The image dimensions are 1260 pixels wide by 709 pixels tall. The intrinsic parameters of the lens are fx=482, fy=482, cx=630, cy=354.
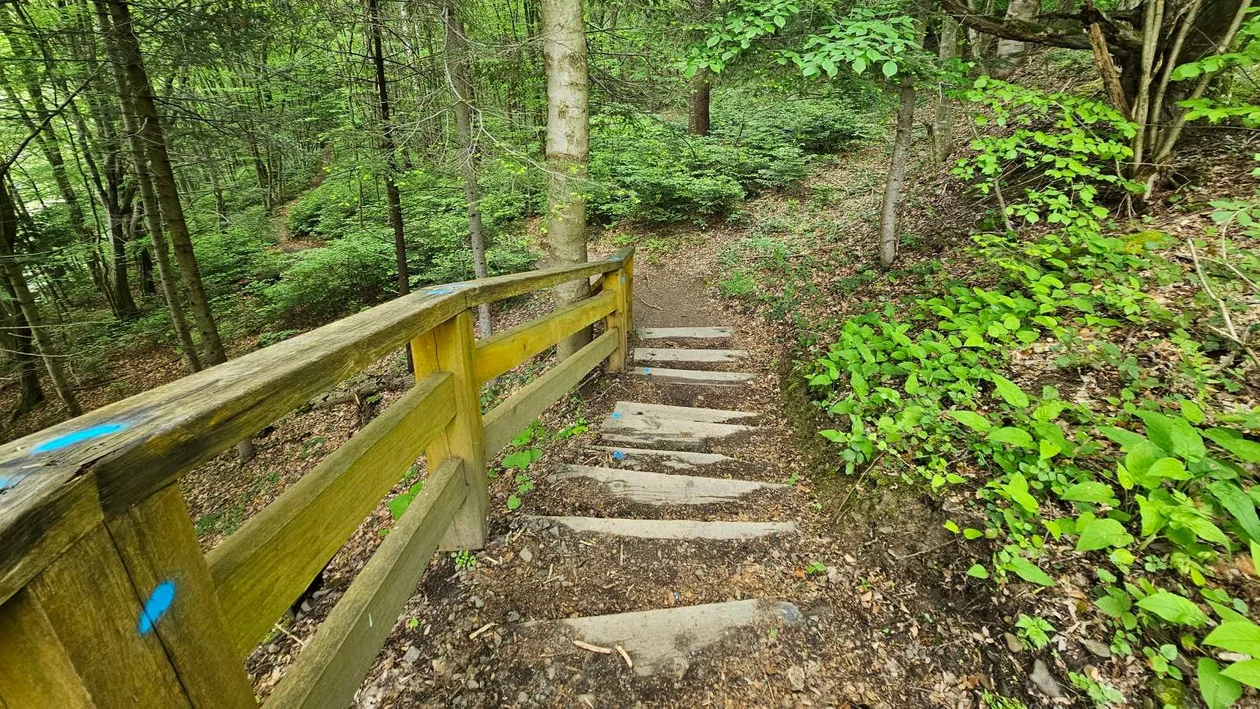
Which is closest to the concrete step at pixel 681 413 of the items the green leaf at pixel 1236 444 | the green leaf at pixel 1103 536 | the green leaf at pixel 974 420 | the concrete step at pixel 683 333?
the green leaf at pixel 974 420

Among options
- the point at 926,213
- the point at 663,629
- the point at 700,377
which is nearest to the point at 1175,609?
the point at 663,629

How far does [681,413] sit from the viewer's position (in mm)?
4469

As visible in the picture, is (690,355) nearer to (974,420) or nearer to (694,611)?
(974,420)

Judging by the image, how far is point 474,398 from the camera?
2.39 meters

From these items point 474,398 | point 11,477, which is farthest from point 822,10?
point 11,477

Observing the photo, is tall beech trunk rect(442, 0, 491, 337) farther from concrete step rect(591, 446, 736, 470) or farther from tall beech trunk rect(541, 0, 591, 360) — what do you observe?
concrete step rect(591, 446, 736, 470)

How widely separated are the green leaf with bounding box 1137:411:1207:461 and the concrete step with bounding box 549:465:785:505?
188cm

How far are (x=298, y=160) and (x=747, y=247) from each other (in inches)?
298

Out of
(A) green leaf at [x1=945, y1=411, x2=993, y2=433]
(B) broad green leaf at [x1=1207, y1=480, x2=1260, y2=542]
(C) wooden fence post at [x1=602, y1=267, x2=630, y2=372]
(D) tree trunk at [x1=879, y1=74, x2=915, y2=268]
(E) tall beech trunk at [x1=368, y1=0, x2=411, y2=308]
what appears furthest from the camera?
Answer: (E) tall beech trunk at [x1=368, y1=0, x2=411, y2=308]

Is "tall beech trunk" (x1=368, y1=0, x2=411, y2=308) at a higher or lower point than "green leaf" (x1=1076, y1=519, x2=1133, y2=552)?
higher

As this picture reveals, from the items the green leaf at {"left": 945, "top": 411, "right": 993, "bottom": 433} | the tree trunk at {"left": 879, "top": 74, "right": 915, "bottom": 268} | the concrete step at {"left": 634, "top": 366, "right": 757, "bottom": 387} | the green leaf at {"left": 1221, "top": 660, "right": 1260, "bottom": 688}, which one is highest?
the tree trunk at {"left": 879, "top": 74, "right": 915, "bottom": 268}

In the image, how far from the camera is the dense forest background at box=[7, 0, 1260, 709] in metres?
2.16

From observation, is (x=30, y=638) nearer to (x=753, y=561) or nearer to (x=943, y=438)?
(x=753, y=561)

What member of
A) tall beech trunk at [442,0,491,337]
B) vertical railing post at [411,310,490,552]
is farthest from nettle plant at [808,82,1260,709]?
tall beech trunk at [442,0,491,337]
